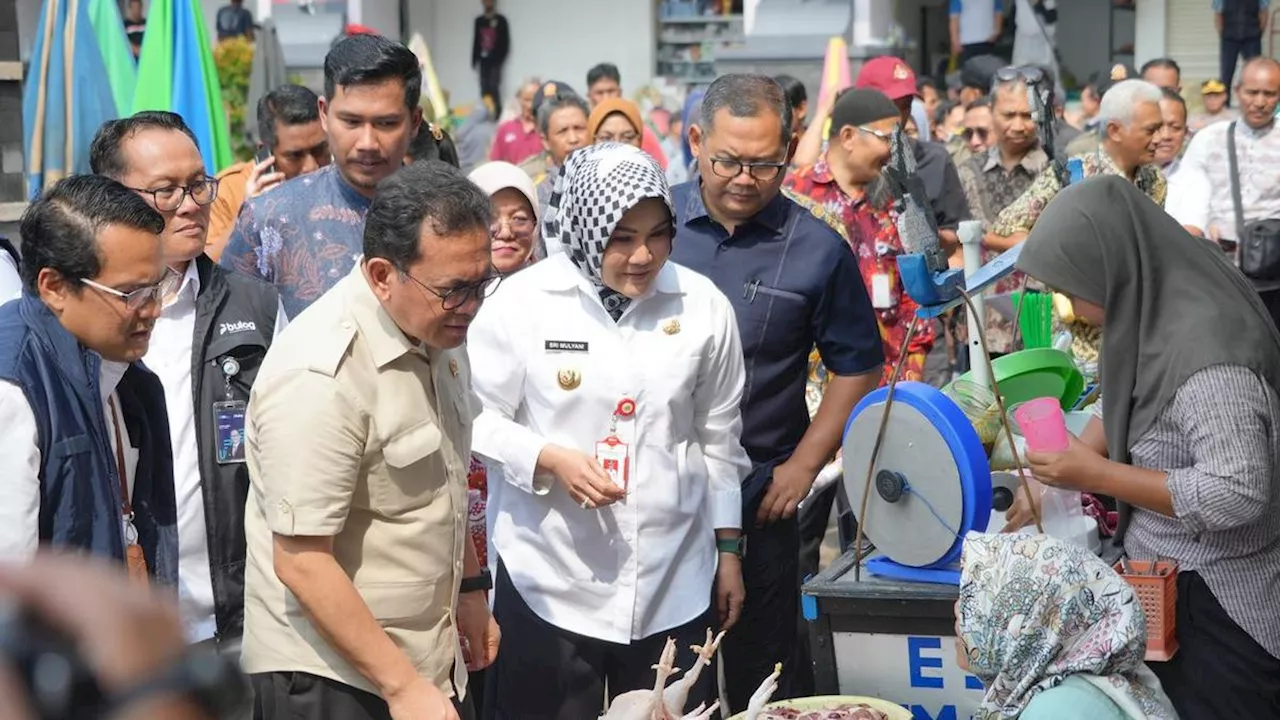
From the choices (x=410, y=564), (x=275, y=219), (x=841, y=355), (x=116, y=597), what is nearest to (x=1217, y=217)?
(x=841, y=355)

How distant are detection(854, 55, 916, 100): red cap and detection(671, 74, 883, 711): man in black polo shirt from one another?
11.8ft

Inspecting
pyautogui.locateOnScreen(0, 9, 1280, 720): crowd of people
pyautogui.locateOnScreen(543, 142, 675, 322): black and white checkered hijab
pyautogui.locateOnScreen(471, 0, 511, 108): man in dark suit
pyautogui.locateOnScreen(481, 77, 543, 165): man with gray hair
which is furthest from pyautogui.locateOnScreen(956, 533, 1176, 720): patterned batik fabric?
pyautogui.locateOnScreen(471, 0, 511, 108): man in dark suit

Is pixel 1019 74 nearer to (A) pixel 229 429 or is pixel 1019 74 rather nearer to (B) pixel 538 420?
(B) pixel 538 420

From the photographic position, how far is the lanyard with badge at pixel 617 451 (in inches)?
146

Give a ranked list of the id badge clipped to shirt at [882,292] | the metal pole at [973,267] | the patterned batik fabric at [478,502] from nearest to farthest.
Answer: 1. the metal pole at [973,267]
2. the patterned batik fabric at [478,502]
3. the id badge clipped to shirt at [882,292]

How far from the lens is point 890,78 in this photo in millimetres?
7941

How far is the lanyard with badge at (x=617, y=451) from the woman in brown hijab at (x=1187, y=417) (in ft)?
2.96

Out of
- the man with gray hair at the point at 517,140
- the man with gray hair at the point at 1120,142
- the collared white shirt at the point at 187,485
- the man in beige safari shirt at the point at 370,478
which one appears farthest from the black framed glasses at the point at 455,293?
the man with gray hair at the point at 517,140

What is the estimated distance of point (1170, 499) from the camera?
141 inches

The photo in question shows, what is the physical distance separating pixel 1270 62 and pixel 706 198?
6174mm

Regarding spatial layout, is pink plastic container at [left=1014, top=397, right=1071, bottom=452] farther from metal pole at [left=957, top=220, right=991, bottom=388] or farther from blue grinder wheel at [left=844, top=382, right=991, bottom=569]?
metal pole at [left=957, top=220, right=991, bottom=388]

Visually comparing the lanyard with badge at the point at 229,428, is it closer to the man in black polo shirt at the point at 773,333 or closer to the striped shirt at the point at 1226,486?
the man in black polo shirt at the point at 773,333

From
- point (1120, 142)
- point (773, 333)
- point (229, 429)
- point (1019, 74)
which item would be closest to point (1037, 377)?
point (773, 333)

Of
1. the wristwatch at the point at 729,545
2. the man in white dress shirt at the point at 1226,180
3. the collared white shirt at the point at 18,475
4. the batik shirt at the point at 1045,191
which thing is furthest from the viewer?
the man in white dress shirt at the point at 1226,180
